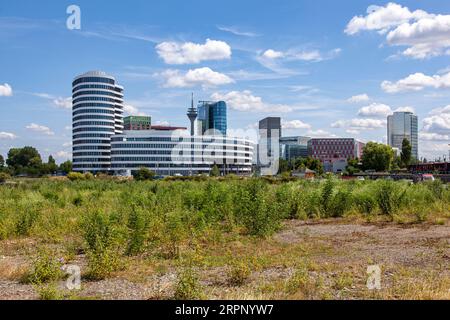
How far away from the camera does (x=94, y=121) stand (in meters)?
161

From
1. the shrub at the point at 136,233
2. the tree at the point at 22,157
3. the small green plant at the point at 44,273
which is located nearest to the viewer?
the small green plant at the point at 44,273

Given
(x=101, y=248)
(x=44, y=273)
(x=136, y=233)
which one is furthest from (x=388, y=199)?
(x=44, y=273)

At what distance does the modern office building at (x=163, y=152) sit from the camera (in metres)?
150

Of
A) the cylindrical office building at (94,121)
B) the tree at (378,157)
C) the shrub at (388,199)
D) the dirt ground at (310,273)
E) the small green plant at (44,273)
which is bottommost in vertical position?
the dirt ground at (310,273)

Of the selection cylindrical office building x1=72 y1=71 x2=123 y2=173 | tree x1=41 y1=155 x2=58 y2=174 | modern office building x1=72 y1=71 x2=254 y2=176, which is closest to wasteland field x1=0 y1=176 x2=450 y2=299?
modern office building x1=72 y1=71 x2=254 y2=176

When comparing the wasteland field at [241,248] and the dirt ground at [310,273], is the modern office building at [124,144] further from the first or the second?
the dirt ground at [310,273]

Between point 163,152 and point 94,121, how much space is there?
98.6ft

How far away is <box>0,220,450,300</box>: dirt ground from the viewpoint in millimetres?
8602

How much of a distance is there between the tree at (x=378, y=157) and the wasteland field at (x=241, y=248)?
112m

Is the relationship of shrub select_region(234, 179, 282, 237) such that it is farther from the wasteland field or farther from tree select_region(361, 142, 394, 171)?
tree select_region(361, 142, 394, 171)

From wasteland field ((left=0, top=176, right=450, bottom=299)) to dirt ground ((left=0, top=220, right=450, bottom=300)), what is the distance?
3cm

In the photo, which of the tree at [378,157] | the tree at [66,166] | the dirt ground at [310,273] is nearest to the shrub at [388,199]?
the dirt ground at [310,273]

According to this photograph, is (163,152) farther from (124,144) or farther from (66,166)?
(66,166)
